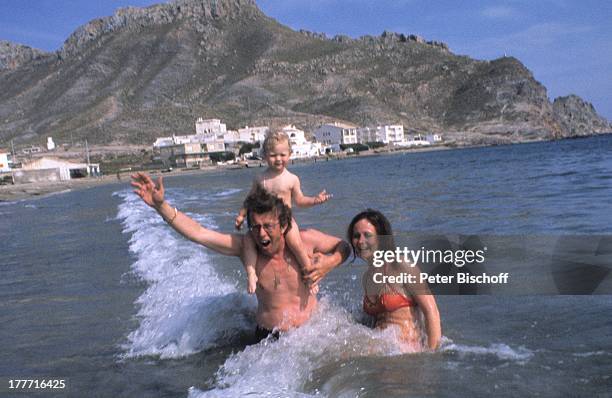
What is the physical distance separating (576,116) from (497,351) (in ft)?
665

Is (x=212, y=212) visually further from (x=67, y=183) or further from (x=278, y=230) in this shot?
(x=67, y=183)

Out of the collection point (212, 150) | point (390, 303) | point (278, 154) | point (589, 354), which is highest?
point (278, 154)

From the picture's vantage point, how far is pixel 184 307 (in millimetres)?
6617

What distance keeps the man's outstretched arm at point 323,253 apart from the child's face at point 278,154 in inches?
34.6

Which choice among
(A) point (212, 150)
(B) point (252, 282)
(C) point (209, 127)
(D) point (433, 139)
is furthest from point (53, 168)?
(D) point (433, 139)

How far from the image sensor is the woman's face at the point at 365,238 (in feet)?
15.8

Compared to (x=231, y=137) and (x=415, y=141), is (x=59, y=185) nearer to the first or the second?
(x=231, y=137)

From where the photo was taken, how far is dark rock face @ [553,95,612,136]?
178500 mm

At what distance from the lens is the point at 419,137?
136000 millimetres

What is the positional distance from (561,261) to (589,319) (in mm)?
2664

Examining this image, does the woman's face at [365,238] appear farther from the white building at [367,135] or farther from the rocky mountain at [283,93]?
the white building at [367,135]

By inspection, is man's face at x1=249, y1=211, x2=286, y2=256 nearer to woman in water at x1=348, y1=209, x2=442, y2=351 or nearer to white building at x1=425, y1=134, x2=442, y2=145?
woman in water at x1=348, y1=209, x2=442, y2=351

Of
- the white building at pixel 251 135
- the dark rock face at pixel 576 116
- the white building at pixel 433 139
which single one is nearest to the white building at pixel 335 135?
the white building at pixel 251 135

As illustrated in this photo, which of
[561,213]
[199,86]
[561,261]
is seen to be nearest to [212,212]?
[561,213]
